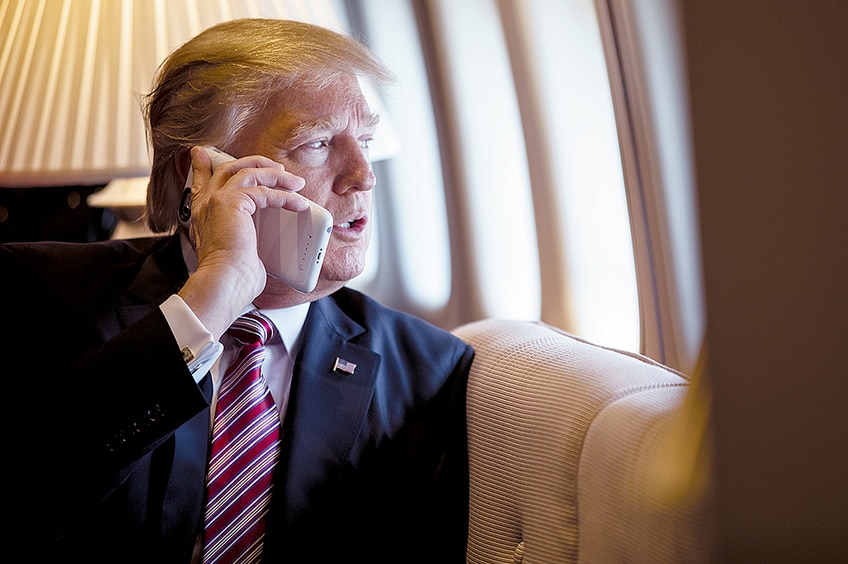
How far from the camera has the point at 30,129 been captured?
1.78 metres

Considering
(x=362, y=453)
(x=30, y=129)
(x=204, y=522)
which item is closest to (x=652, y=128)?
(x=362, y=453)

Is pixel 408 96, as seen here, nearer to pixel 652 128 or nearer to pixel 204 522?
pixel 652 128

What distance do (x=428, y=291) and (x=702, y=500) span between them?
2692 millimetres

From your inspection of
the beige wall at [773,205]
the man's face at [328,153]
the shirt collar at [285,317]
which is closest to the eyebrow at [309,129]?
the man's face at [328,153]

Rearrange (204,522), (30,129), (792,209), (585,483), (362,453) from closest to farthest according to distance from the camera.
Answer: (792,209)
(585,483)
(204,522)
(362,453)
(30,129)

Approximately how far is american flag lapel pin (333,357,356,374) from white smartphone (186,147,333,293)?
0.18 meters

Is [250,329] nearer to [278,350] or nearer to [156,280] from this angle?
[278,350]

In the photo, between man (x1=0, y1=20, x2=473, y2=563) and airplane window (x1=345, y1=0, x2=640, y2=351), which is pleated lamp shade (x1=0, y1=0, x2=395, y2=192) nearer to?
man (x1=0, y1=20, x2=473, y2=563)

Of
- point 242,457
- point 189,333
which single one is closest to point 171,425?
point 189,333

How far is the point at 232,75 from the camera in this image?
1575mm

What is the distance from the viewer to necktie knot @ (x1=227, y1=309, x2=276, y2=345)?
1538 mm

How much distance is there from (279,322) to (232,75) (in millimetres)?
469

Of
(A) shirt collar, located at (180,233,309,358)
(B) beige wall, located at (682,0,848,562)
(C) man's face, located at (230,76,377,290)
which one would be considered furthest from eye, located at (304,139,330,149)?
(B) beige wall, located at (682,0,848,562)

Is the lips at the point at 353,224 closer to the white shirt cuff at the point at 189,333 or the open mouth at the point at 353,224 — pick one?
the open mouth at the point at 353,224
